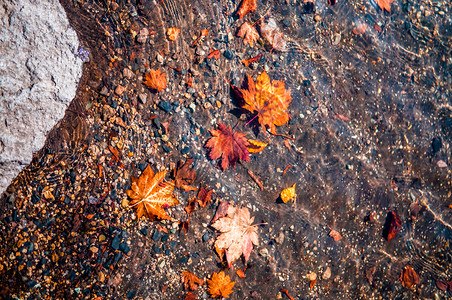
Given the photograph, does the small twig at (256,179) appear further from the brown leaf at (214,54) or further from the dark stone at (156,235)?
the brown leaf at (214,54)

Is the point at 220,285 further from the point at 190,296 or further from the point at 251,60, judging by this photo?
the point at 251,60

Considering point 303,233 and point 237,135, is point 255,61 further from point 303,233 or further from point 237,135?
point 303,233

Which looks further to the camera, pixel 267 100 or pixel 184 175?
pixel 267 100

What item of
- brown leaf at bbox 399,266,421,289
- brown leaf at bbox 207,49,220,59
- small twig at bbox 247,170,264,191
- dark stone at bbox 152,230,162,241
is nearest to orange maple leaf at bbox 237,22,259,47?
brown leaf at bbox 207,49,220,59

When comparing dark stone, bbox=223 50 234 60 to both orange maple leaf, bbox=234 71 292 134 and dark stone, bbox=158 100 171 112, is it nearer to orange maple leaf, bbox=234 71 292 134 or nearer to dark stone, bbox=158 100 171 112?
orange maple leaf, bbox=234 71 292 134

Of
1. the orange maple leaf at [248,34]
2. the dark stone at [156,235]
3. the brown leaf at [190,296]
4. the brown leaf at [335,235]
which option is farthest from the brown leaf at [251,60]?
the brown leaf at [190,296]

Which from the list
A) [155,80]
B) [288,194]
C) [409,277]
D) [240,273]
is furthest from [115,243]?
[409,277]

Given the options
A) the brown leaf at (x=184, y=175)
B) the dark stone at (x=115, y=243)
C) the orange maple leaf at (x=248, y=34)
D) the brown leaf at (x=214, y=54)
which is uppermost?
the orange maple leaf at (x=248, y=34)

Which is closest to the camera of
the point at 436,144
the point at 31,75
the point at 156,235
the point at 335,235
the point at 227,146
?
the point at 31,75
